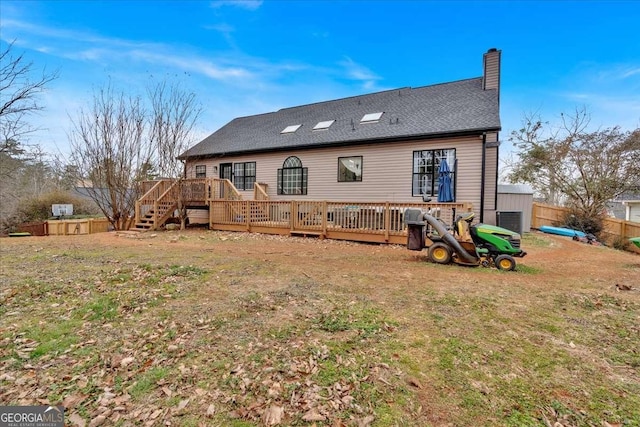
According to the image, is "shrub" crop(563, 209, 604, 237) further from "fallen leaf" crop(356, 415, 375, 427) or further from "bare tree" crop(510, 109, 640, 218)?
"fallen leaf" crop(356, 415, 375, 427)

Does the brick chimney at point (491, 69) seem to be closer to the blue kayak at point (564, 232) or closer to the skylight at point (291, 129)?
the blue kayak at point (564, 232)

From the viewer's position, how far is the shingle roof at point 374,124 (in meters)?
10.8

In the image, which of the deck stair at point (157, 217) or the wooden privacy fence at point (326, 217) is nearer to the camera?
the wooden privacy fence at point (326, 217)

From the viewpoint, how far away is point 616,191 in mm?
13672

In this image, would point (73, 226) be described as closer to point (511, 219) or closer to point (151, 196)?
point (151, 196)

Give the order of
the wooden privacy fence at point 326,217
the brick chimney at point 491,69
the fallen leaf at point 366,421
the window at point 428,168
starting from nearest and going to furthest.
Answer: the fallen leaf at point 366,421 → the wooden privacy fence at point 326,217 → the window at point 428,168 → the brick chimney at point 491,69

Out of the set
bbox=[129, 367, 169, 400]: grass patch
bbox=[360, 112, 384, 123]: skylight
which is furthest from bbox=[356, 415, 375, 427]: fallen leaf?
bbox=[360, 112, 384, 123]: skylight

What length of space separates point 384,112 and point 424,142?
10.6ft

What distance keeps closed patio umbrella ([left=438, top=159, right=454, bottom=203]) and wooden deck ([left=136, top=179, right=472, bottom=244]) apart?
114 centimetres

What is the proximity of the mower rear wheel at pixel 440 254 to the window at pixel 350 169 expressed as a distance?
6.37 metres

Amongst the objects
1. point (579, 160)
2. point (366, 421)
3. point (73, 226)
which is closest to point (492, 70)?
point (579, 160)

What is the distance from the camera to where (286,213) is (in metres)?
10.4

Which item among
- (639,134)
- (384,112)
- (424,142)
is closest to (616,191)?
(639,134)

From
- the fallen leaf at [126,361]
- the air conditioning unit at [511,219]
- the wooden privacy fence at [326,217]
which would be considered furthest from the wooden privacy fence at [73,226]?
the air conditioning unit at [511,219]
